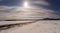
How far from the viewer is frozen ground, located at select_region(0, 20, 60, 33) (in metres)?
1.78

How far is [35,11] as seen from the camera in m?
1.94

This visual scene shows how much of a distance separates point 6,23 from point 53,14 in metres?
0.83

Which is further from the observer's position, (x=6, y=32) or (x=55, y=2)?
(x=55, y=2)

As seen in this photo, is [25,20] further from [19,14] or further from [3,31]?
[3,31]

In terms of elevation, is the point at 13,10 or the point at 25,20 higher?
the point at 13,10

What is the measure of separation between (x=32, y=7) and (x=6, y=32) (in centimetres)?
62

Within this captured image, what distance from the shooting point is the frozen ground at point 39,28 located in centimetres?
178

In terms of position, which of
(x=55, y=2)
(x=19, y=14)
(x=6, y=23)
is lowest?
(x=6, y=23)

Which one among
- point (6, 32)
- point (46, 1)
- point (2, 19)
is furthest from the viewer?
point (46, 1)

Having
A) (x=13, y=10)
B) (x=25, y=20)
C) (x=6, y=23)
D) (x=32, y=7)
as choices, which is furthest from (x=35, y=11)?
(x=6, y=23)

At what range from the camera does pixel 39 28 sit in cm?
184

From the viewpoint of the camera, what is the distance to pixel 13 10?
1.92 metres

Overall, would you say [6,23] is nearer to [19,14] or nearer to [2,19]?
[2,19]

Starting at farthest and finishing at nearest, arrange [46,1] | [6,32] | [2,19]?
[46,1], [2,19], [6,32]
